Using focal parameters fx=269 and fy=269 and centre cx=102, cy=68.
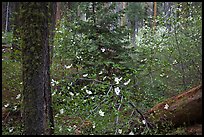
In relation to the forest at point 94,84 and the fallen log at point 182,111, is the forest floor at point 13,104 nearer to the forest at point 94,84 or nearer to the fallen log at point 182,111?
the forest at point 94,84

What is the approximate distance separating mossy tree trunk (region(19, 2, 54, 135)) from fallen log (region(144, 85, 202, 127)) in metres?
2.17

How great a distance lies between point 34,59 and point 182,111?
A: 111 inches

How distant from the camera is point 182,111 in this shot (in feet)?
16.1

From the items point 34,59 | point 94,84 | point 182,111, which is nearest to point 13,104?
point 94,84

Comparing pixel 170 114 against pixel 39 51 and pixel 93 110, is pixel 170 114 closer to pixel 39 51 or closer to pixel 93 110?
pixel 93 110

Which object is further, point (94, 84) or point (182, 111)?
point (94, 84)

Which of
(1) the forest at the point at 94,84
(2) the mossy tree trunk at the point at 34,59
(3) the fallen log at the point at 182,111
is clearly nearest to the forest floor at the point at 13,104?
(1) the forest at the point at 94,84

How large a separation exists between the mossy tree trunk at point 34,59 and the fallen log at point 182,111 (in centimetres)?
217

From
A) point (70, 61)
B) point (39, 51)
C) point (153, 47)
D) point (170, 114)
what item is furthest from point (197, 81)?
point (39, 51)

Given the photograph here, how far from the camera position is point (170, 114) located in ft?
16.4

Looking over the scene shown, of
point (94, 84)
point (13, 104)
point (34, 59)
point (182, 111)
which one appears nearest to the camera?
point (34, 59)

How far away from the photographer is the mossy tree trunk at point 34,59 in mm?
3748

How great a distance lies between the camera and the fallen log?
480 cm

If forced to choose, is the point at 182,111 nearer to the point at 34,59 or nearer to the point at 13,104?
the point at 34,59
